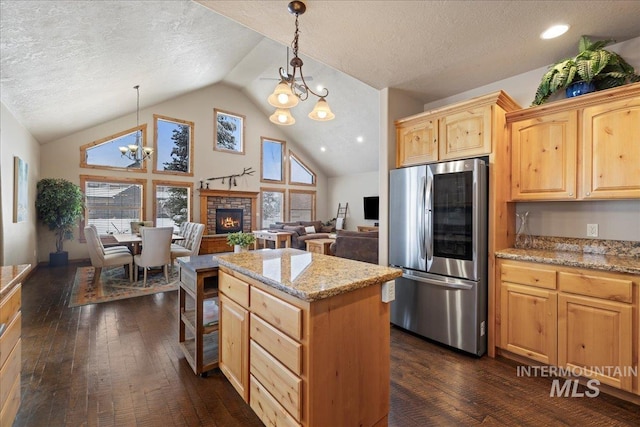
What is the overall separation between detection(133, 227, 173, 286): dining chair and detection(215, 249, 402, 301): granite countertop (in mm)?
2877

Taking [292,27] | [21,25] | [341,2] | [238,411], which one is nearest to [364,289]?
[238,411]

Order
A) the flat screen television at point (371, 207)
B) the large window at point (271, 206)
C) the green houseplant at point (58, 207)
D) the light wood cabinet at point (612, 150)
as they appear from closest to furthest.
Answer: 1. the light wood cabinet at point (612, 150)
2. the green houseplant at point (58, 207)
3. the flat screen television at point (371, 207)
4. the large window at point (271, 206)

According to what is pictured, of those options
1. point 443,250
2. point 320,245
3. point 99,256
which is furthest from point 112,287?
point 443,250

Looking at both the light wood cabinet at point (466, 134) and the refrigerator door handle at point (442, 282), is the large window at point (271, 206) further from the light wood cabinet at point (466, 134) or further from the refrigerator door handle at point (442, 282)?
the light wood cabinet at point (466, 134)

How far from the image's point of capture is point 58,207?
5691 millimetres

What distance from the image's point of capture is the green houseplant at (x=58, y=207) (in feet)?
18.4

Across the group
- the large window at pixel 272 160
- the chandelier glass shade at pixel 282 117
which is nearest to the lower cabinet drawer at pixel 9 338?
the chandelier glass shade at pixel 282 117

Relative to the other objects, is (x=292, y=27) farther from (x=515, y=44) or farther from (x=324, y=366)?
(x=324, y=366)

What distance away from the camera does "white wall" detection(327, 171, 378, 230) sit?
9359 millimetres

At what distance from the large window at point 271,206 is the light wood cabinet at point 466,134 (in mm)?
7177

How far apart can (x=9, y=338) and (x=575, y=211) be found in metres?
4.04

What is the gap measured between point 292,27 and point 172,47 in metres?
3.28

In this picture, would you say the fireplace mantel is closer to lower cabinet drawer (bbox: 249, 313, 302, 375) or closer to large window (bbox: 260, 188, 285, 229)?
large window (bbox: 260, 188, 285, 229)

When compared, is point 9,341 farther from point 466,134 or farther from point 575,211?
point 575,211
